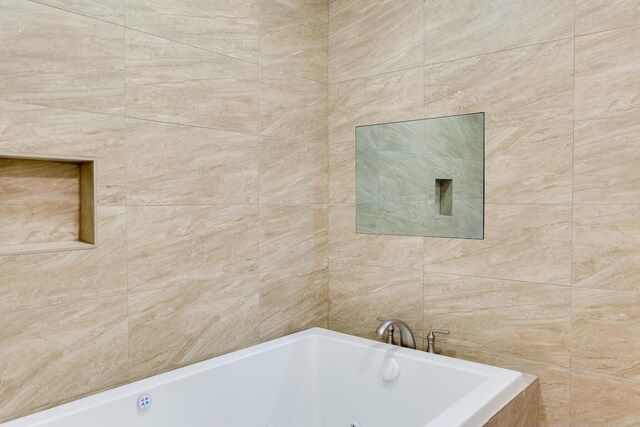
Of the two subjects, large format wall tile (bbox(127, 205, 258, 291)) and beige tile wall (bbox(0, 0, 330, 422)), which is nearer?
beige tile wall (bbox(0, 0, 330, 422))

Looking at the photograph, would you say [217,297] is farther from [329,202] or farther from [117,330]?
[329,202]

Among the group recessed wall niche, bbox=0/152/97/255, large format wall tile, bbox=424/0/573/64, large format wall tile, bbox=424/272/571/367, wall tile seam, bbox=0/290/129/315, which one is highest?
large format wall tile, bbox=424/0/573/64

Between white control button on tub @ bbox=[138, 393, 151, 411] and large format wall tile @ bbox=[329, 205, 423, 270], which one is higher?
large format wall tile @ bbox=[329, 205, 423, 270]

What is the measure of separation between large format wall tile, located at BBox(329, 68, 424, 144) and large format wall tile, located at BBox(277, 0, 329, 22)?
375 millimetres

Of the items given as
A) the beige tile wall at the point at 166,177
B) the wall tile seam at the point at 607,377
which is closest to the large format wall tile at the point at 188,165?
the beige tile wall at the point at 166,177

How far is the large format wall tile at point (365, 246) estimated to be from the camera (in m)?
2.34

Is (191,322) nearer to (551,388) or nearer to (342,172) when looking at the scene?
(342,172)

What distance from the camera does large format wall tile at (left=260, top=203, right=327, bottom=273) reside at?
231cm

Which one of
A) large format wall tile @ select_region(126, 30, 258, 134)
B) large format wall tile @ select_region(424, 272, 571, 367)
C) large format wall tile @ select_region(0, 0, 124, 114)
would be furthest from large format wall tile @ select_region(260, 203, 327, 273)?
large format wall tile @ select_region(0, 0, 124, 114)

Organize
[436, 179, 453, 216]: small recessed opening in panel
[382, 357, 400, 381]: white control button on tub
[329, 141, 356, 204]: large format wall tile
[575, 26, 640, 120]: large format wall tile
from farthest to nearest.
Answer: [329, 141, 356, 204]: large format wall tile < [436, 179, 453, 216]: small recessed opening in panel < [382, 357, 400, 381]: white control button on tub < [575, 26, 640, 120]: large format wall tile

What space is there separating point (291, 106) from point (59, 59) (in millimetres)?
1099

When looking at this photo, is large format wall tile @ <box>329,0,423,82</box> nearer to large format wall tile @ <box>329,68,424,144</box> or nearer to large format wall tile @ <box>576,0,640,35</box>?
large format wall tile @ <box>329,68,424,144</box>

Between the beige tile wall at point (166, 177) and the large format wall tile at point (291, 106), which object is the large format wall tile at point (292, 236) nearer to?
the beige tile wall at point (166, 177)

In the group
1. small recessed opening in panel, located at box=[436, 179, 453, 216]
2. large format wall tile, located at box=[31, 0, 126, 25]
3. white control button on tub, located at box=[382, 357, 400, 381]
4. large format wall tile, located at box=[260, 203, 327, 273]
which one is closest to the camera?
large format wall tile, located at box=[31, 0, 126, 25]
